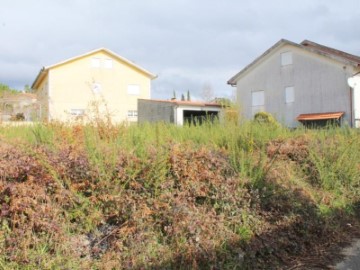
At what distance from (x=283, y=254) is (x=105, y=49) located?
34.2 meters

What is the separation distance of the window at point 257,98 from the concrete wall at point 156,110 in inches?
271

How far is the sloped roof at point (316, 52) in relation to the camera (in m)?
23.8

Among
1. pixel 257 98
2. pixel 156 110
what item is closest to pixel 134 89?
pixel 156 110

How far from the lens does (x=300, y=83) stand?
26.6 m

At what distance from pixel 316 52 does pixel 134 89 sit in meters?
18.7

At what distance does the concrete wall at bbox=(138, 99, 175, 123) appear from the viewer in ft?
89.4

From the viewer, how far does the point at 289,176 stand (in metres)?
5.50

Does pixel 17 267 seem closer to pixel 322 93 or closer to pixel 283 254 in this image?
pixel 283 254

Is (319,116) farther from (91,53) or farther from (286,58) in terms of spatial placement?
(91,53)

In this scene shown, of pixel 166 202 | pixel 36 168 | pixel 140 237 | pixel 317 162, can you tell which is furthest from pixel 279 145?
pixel 36 168

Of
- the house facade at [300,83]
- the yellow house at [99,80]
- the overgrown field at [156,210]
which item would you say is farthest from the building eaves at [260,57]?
the overgrown field at [156,210]

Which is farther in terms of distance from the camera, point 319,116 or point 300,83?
point 300,83

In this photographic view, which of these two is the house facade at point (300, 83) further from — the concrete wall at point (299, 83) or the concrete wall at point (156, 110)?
the concrete wall at point (156, 110)

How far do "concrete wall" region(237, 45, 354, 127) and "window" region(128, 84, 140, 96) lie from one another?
11.6 m
